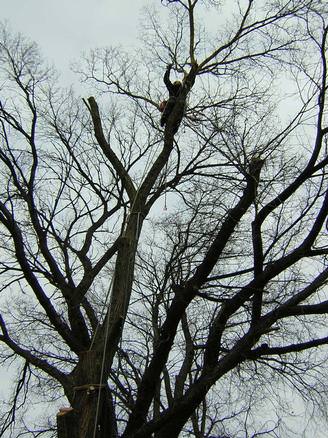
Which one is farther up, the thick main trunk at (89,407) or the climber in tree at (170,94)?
the climber in tree at (170,94)

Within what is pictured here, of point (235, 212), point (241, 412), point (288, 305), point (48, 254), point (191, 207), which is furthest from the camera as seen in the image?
point (241, 412)

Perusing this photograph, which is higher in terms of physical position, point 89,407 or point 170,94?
point 170,94

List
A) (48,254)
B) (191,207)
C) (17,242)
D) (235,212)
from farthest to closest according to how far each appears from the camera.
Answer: (191,207), (48,254), (17,242), (235,212)

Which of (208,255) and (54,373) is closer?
(208,255)

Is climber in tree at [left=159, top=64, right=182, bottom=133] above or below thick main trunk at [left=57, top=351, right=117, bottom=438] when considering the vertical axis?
above

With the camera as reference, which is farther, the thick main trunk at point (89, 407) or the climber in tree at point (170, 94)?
the climber in tree at point (170, 94)

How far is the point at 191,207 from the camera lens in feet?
25.7

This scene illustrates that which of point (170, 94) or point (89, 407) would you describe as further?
point (170, 94)

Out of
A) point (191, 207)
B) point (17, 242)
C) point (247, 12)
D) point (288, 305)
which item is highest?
point (247, 12)

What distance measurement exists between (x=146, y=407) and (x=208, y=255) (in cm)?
163

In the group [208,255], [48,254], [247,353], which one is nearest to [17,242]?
[48,254]

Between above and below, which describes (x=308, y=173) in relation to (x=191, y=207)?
below

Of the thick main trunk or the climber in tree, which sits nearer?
the thick main trunk

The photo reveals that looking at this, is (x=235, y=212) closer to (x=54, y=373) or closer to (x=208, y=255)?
(x=208, y=255)
